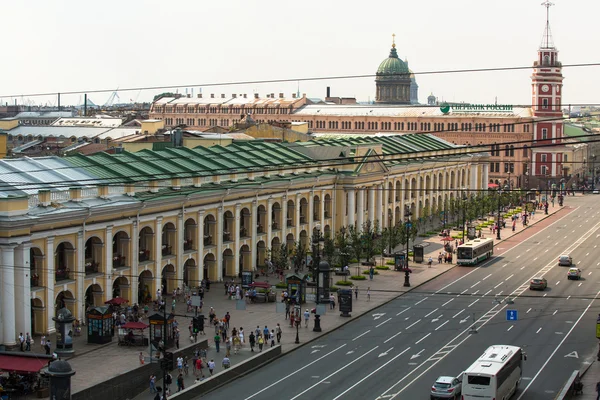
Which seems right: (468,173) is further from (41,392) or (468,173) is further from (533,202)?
(41,392)

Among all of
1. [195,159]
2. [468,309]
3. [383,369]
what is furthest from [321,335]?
[195,159]

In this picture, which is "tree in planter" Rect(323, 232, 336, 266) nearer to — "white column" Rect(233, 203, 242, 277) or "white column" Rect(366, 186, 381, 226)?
"white column" Rect(233, 203, 242, 277)

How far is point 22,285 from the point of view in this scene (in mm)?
53625

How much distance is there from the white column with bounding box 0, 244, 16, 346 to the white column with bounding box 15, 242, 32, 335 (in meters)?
0.34

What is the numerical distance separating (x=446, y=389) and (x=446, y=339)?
1399cm

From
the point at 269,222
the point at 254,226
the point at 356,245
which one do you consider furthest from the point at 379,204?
the point at 254,226

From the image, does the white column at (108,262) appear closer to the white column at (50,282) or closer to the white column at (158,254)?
the white column at (158,254)

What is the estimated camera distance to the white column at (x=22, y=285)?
53500 millimetres

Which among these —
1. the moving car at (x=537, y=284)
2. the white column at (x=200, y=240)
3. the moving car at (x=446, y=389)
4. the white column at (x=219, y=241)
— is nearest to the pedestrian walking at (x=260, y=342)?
the moving car at (x=446, y=389)

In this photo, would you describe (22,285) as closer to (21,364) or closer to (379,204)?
(21,364)

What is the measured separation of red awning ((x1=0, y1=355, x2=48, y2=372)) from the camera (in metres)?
44.1

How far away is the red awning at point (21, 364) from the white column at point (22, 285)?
7675 millimetres

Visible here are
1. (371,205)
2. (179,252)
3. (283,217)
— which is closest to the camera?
(179,252)

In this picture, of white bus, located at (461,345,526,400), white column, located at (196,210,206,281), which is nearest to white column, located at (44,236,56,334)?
white column, located at (196,210,206,281)
